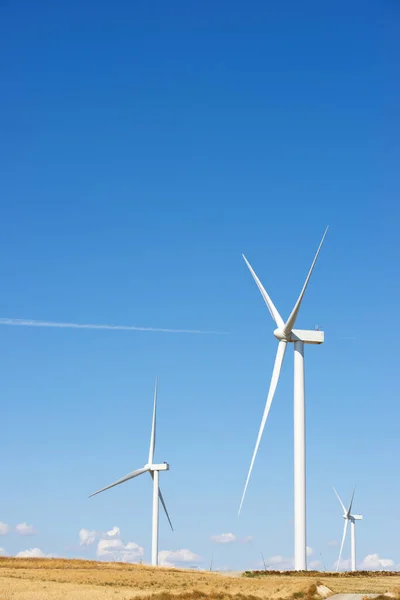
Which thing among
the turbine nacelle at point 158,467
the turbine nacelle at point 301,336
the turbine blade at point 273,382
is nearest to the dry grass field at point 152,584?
the turbine blade at point 273,382

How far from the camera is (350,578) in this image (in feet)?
257

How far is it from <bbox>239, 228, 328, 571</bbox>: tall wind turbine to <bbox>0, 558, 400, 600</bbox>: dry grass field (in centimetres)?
430

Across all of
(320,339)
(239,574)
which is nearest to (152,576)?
(239,574)

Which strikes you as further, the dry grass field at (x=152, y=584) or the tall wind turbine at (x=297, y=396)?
the tall wind turbine at (x=297, y=396)

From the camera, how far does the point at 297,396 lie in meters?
85.5

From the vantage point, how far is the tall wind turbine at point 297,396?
8162 cm

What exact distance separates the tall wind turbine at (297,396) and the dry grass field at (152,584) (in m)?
4.30

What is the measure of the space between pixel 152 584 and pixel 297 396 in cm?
2331

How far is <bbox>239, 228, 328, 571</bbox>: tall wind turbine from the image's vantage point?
268 feet

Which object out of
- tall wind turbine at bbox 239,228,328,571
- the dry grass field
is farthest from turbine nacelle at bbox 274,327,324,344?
the dry grass field

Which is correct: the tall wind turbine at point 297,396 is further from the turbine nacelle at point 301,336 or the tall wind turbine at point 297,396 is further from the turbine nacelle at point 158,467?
the turbine nacelle at point 158,467

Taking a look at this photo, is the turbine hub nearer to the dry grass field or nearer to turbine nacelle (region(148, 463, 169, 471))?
the dry grass field

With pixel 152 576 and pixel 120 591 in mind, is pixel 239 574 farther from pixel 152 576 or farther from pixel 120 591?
pixel 120 591

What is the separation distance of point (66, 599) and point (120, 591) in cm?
762
